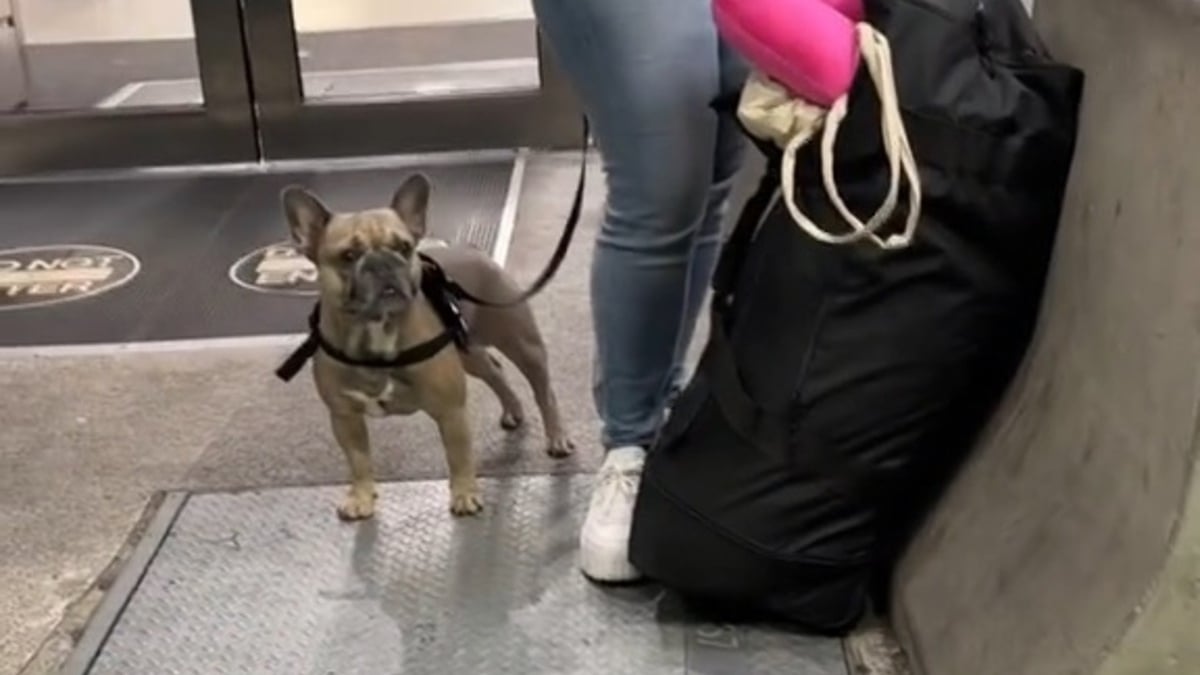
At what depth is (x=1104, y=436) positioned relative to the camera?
1.37m

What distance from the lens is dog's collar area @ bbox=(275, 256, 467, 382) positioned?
1919 mm

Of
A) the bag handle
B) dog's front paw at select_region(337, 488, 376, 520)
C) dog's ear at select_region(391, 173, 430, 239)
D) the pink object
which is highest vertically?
the pink object

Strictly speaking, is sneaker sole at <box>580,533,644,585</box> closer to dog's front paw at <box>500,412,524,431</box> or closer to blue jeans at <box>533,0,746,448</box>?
blue jeans at <box>533,0,746,448</box>

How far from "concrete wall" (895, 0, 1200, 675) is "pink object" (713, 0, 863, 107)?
8.9 inches

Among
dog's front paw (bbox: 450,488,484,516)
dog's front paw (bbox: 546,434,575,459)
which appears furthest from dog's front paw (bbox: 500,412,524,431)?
dog's front paw (bbox: 450,488,484,516)

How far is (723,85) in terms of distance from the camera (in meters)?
1.73

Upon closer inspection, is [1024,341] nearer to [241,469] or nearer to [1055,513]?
[1055,513]

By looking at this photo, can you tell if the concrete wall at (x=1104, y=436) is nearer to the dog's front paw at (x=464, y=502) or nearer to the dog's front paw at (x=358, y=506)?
the dog's front paw at (x=464, y=502)

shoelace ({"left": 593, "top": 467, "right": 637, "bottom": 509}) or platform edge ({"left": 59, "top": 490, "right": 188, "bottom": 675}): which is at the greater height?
shoelace ({"left": 593, "top": 467, "right": 637, "bottom": 509})

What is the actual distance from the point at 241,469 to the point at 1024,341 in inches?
45.2

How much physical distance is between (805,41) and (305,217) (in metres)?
0.71

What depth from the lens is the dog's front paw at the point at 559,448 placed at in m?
2.20

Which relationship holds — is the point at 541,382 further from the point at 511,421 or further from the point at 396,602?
the point at 396,602

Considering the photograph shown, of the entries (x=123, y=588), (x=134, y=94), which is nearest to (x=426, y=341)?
(x=123, y=588)
